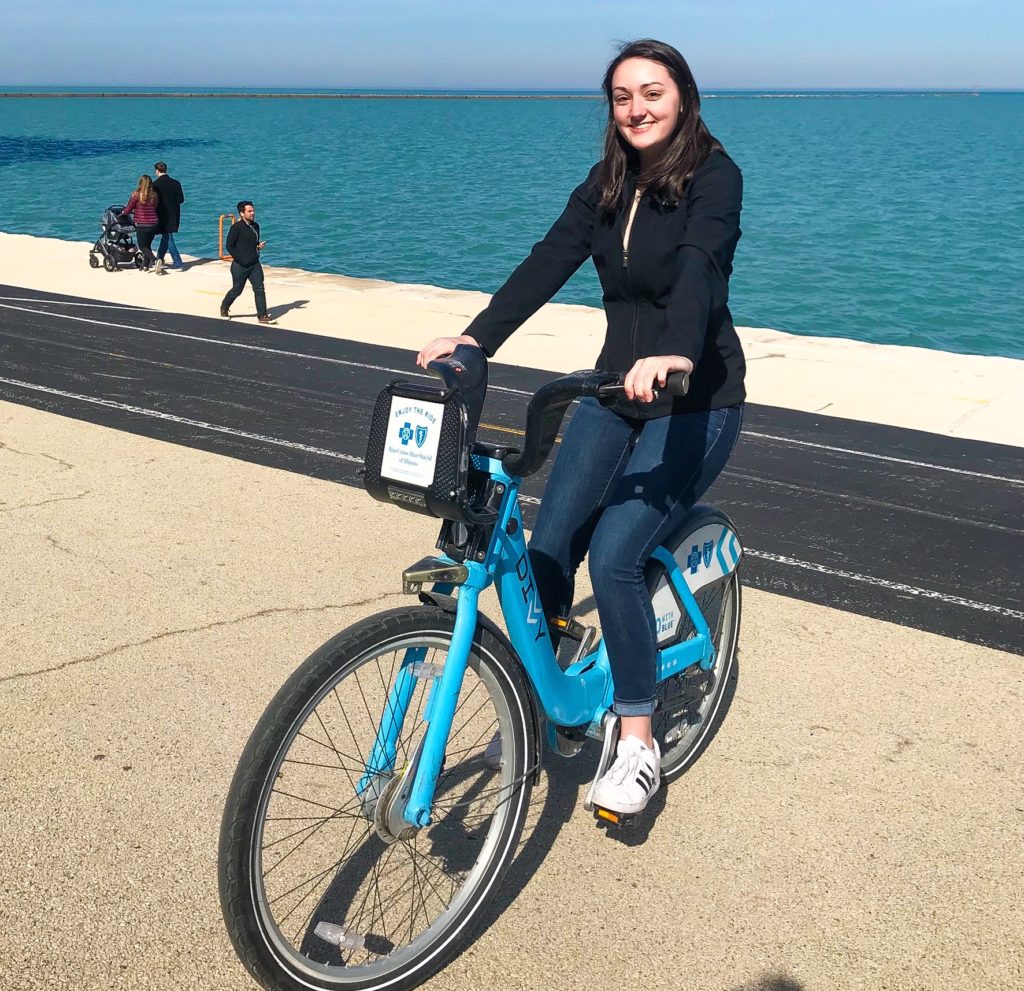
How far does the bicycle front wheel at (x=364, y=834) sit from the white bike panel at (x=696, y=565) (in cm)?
65

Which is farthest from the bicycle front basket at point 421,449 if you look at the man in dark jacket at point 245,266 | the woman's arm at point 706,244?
the man in dark jacket at point 245,266

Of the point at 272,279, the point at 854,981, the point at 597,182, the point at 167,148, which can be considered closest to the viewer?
the point at 854,981

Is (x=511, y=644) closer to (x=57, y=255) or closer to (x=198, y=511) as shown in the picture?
(x=198, y=511)

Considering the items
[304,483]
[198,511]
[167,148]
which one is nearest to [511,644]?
[198,511]

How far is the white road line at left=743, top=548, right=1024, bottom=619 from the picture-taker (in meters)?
5.91

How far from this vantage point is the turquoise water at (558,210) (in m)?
30.6

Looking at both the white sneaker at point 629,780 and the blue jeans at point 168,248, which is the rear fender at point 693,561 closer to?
the white sneaker at point 629,780

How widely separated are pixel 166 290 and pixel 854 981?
54.3ft

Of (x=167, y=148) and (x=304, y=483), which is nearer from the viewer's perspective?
(x=304, y=483)

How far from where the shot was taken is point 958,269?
36.3 m

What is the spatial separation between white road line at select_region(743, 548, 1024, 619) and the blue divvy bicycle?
2349 mm

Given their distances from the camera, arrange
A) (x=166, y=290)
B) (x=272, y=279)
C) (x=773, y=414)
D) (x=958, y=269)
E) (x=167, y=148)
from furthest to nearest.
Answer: (x=167, y=148)
(x=958, y=269)
(x=272, y=279)
(x=166, y=290)
(x=773, y=414)

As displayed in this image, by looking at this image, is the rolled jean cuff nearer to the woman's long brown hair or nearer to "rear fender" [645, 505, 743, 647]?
"rear fender" [645, 505, 743, 647]

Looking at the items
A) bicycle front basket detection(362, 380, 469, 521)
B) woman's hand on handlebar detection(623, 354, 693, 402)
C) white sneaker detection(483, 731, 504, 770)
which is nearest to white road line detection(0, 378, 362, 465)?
white sneaker detection(483, 731, 504, 770)
